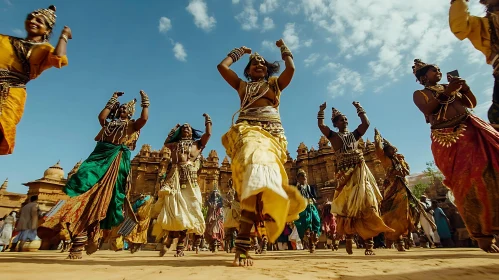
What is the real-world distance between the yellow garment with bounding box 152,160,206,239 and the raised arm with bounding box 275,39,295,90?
3.63 metres

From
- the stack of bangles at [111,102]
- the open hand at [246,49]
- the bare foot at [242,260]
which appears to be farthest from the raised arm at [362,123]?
the stack of bangles at [111,102]

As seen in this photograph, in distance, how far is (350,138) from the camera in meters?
5.86

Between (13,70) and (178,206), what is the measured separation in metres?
3.87

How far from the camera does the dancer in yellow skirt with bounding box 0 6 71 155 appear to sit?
10.2ft

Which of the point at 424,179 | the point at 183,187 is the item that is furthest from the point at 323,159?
the point at 183,187

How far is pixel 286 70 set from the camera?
3.69 meters

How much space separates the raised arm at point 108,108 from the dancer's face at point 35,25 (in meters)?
1.67

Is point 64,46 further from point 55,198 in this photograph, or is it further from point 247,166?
point 55,198

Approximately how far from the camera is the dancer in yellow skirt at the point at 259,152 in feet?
8.54

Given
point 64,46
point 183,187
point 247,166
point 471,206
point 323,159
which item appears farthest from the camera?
point 323,159

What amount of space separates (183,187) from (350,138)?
3.91 meters

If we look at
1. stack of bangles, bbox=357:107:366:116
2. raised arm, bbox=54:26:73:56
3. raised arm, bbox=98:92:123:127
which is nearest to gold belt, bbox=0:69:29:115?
raised arm, bbox=54:26:73:56

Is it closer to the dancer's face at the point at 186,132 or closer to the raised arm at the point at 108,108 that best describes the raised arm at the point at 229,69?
the raised arm at the point at 108,108

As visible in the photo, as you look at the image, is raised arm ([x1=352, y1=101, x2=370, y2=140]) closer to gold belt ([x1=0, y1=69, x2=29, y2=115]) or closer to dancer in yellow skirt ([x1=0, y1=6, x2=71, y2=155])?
dancer in yellow skirt ([x1=0, y1=6, x2=71, y2=155])
